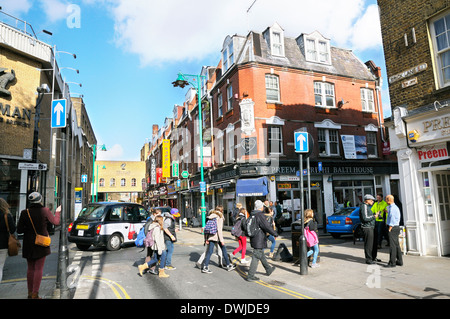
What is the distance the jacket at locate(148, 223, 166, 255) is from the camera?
7622 mm

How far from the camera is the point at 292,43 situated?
2286 centimetres

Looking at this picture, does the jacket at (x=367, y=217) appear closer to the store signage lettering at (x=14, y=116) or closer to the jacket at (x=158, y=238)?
the jacket at (x=158, y=238)

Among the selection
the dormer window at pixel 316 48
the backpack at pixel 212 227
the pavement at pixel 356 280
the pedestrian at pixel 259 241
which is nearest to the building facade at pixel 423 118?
the pavement at pixel 356 280

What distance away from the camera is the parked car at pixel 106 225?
11.4 meters

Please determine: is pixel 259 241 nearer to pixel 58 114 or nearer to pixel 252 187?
pixel 58 114

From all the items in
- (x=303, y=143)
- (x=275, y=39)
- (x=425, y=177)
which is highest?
(x=275, y=39)

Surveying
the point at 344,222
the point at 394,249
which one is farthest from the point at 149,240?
the point at 344,222

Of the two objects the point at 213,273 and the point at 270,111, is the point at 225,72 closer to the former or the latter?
the point at 270,111

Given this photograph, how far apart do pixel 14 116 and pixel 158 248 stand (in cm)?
1343

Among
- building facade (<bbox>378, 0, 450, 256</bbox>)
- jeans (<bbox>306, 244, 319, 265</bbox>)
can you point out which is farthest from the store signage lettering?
building facade (<bbox>378, 0, 450, 256</bbox>)

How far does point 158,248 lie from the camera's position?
7.60 m

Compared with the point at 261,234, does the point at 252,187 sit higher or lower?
higher

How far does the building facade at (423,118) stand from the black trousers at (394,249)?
171 centimetres
